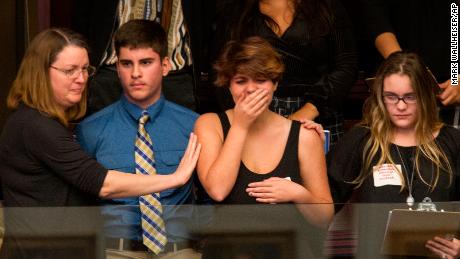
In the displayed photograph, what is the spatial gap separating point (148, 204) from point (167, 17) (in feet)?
4.54

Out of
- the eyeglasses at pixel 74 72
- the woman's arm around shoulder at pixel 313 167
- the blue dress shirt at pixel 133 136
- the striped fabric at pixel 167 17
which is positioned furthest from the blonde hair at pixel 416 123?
the eyeglasses at pixel 74 72

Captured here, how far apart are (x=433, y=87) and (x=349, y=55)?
66 centimetres

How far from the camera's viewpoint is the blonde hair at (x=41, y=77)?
4523 mm

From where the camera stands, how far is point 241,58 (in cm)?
469

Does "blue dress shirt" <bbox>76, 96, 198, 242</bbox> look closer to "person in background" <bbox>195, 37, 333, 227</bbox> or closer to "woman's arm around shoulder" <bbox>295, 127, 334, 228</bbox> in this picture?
"person in background" <bbox>195, 37, 333, 227</bbox>

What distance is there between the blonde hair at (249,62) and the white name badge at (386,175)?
54 centimetres

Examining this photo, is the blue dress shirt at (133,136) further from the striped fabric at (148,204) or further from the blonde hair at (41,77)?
the blonde hair at (41,77)

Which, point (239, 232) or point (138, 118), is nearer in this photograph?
point (239, 232)

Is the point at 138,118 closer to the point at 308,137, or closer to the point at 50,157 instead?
the point at 50,157

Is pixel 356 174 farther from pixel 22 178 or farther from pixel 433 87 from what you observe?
pixel 22 178

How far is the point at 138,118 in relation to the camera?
4906 millimetres

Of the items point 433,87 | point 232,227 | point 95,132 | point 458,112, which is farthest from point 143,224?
point 458,112

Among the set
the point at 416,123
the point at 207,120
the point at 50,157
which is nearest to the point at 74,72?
the point at 50,157

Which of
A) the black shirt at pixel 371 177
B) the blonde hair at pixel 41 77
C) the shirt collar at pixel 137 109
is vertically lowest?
the black shirt at pixel 371 177
